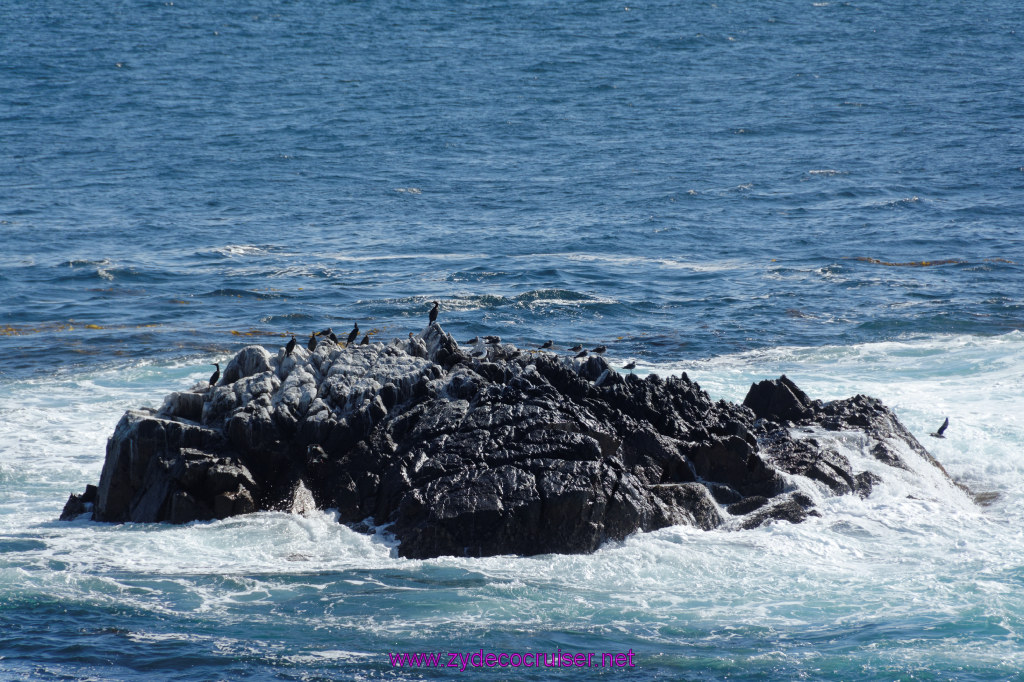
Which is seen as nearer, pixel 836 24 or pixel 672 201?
pixel 672 201

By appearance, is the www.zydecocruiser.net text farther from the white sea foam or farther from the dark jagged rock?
the dark jagged rock

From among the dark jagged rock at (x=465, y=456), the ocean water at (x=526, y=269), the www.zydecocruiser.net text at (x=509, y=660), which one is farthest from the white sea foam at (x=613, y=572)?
the www.zydecocruiser.net text at (x=509, y=660)

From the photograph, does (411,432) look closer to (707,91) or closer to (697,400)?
(697,400)

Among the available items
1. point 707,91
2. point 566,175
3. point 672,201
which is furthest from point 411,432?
point 707,91

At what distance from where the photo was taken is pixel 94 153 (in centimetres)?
4853

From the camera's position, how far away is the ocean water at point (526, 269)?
10375 mm

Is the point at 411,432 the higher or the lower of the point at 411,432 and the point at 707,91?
the lower

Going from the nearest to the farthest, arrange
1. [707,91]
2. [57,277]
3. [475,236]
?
[57,277] < [475,236] < [707,91]

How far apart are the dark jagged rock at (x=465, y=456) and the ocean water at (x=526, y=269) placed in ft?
1.39

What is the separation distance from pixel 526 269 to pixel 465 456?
18.5 metres

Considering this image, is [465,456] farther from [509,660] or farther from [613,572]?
[509,660]

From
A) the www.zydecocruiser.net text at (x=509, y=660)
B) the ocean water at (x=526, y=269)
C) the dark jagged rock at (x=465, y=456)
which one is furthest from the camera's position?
the dark jagged rock at (x=465, y=456)

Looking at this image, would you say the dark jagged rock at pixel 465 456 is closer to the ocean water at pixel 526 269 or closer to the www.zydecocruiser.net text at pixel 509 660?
the ocean water at pixel 526 269

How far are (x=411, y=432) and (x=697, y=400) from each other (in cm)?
407
